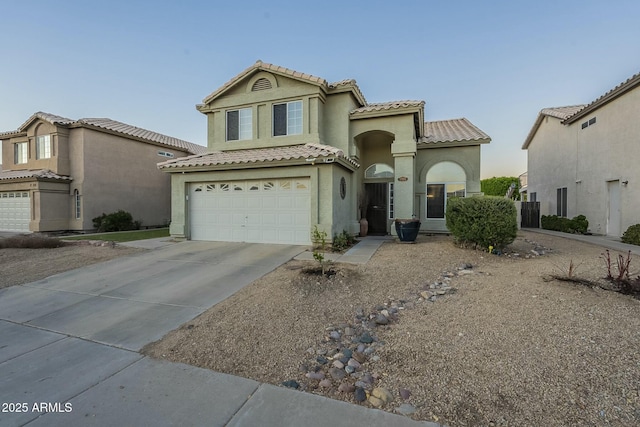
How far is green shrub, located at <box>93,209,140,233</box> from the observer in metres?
16.0

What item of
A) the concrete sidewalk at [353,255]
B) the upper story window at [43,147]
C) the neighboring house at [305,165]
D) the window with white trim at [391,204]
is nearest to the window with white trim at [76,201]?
the upper story window at [43,147]

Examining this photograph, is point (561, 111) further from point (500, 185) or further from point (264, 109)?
point (264, 109)

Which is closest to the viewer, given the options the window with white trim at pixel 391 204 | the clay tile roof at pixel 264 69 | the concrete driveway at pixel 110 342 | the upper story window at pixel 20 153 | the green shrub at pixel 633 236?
the concrete driveway at pixel 110 342

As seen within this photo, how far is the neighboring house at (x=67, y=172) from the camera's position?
51.2 feet

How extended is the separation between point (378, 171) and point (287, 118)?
17.4ft

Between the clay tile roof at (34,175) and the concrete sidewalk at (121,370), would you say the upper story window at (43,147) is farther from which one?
the concrete sidewalk at (121,370)

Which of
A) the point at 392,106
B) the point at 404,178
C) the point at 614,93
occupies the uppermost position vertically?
the point at 614,93

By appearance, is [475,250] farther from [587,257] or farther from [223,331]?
[223,331]

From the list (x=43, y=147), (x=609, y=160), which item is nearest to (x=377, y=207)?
(x=609, y=160)

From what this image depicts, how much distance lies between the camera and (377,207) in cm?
1405

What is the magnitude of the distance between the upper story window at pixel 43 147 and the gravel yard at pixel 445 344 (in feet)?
61.4

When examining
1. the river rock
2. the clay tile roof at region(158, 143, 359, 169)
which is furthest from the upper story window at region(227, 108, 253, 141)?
the river rock

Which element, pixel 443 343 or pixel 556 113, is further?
pixel 556 113

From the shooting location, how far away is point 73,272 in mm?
7152
